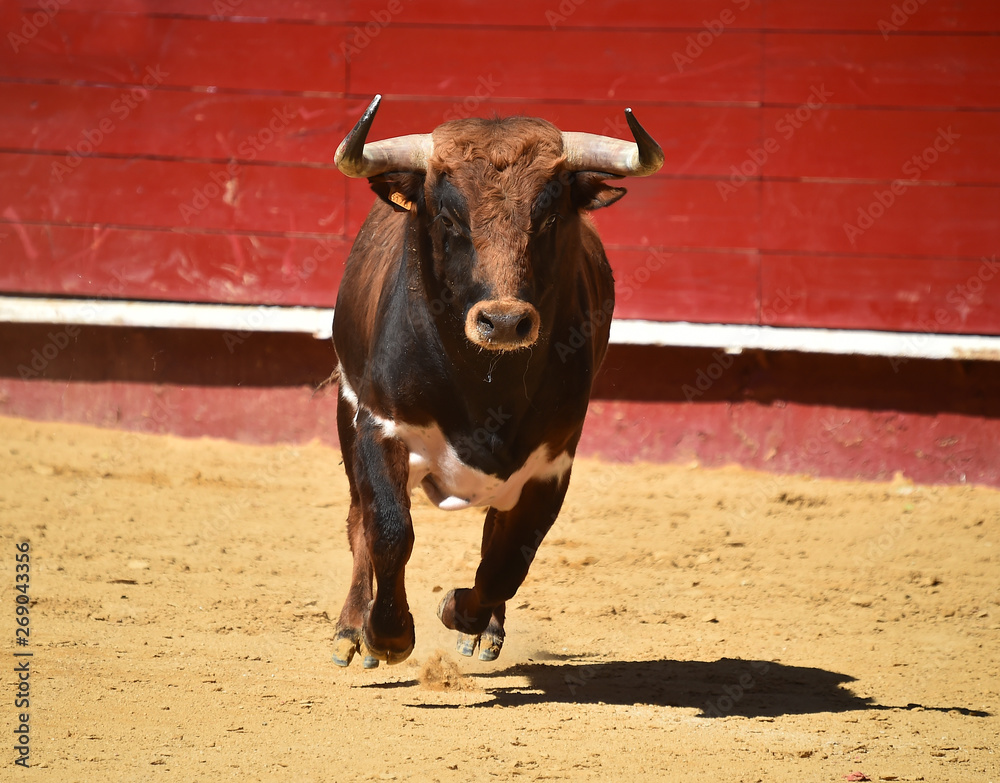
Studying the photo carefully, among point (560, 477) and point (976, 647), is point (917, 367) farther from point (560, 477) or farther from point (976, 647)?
point (560, 477)

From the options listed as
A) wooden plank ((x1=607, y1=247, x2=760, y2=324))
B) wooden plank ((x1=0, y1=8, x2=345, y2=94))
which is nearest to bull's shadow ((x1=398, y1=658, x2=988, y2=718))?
wooden plank ((x1=607, y1=247, x2=760, y2=324))

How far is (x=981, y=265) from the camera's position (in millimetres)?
7234

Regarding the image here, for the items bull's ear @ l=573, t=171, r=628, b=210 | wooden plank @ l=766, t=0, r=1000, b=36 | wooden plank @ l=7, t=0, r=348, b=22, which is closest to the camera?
bull's ear @ l=573, t=171, r=628, b=210

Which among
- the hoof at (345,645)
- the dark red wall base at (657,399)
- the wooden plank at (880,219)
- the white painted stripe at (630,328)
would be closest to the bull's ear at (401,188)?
the hoof at (345,645)

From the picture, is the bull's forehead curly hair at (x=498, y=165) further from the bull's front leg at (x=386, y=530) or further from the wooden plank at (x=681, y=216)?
the wooden plank at (x=681, y=216)

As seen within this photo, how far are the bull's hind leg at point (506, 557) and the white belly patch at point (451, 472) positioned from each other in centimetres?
5

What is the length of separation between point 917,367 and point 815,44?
2023 millimetres

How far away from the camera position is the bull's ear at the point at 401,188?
3826 mm

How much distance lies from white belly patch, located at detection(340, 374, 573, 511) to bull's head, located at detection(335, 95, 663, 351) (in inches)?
17.9

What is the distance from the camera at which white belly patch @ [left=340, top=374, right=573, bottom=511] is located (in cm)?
394

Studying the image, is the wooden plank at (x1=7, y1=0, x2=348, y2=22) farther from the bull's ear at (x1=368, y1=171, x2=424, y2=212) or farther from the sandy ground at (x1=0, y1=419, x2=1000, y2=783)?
the bull's ear at (x1=368, y1=171, x2=424, y2=212)

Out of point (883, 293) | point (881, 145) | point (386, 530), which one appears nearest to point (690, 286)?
point (883, 293)

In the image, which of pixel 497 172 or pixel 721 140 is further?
pixel 721 140

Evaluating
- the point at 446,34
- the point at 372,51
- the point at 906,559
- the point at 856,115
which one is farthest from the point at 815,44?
the point at 906,559
